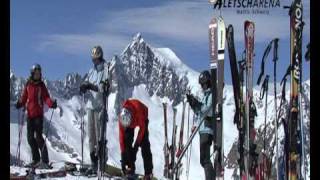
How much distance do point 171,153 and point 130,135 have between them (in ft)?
0.93

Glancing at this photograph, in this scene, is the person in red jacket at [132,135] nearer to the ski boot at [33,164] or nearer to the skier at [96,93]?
the skier at [96,93]

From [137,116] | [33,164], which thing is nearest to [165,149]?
[137,116]

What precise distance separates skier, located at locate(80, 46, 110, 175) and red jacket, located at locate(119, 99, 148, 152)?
0.49ft

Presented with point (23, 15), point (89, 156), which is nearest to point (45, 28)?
point (23, 15)

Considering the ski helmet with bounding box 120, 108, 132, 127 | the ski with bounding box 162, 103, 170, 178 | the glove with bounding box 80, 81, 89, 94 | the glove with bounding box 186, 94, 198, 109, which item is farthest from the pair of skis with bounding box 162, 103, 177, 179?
the glove with bounding box 80, 81, 89, 94

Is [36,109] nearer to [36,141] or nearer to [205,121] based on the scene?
[36,141]

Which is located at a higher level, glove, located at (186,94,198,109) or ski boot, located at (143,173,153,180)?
glove, located at (186,94,198,109)

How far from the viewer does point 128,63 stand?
6.52 m

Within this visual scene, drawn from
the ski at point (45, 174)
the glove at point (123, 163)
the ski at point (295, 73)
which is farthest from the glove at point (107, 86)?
the ski at point (295, 73)

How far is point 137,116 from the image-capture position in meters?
6.56

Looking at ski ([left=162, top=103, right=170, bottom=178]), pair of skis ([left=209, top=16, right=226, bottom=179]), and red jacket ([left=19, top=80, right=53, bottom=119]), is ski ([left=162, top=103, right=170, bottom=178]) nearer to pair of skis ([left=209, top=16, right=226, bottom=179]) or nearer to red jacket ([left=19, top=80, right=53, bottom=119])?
pair of skis ([left=209, top=16, right=226, bottom=179])

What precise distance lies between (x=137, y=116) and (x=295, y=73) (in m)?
1.12

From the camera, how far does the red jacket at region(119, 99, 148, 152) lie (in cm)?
650

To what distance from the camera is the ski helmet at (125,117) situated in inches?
256
